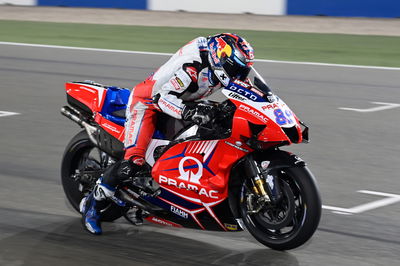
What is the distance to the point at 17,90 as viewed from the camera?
1268 centimetres

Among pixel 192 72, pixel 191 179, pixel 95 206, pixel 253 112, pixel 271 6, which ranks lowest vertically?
pixel 271 6

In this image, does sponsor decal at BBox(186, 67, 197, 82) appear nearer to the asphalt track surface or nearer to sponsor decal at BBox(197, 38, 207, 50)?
sponsor decal at BBox(197, 38, 207, 50)

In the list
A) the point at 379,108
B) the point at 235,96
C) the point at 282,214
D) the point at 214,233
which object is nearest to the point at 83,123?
the point at 214,233

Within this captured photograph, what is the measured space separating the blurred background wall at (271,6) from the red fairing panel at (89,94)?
14453 mm

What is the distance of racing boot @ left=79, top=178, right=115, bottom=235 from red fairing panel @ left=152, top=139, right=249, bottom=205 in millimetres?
466

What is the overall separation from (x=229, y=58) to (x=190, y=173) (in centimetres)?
83

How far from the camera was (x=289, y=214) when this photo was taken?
215 inches

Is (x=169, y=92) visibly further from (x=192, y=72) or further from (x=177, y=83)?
(x=192, y=72)

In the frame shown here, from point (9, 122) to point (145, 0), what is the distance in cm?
1339

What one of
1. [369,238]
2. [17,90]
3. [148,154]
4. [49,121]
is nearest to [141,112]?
[148,154]

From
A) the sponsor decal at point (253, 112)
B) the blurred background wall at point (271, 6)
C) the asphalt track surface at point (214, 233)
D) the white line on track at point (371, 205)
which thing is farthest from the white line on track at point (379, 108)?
the blurred background wall at point (271, 6)

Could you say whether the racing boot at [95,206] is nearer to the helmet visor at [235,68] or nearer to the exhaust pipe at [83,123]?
the exhaust pipe at [83,123]

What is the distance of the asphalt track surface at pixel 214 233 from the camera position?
224 inches

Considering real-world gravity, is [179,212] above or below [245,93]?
below
